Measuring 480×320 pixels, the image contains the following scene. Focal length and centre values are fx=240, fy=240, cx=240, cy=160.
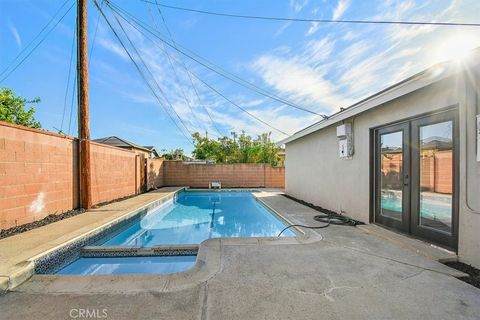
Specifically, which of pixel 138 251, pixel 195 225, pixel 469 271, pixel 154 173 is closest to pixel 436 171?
pixel 469 271

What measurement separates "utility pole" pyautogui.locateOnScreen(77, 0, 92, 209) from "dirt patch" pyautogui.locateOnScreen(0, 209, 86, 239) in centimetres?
62

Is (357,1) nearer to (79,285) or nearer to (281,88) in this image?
(281,88)

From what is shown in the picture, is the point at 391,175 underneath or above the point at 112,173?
above

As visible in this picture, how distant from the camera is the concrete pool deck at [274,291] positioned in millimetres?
1997

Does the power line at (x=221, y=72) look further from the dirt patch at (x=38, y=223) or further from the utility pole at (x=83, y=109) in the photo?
the dirt patch at (x=38, y=223)

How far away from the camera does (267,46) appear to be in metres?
10.3

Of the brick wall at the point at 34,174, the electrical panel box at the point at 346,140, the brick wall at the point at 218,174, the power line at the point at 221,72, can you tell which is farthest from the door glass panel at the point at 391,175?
the brick wall at the point at 218,174

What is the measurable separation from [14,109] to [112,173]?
11162mm

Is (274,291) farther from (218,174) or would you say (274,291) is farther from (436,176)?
(218,174)

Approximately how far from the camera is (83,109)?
6684 mm

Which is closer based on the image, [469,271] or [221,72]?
[469,271]

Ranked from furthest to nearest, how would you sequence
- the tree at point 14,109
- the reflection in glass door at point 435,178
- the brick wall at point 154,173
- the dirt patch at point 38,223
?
the tree at point 14,109
the brick wall at point 154,173
the dirt patch at point 38,223
the reflection in glass door at point 435,178

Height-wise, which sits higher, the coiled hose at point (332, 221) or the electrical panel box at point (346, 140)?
the electrical panel box at point (346, 140)

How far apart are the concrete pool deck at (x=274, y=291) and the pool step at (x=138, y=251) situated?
58 cm
